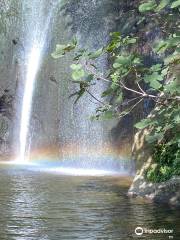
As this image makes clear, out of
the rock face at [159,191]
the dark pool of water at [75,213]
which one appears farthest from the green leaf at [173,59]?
the rock face at [159,191]

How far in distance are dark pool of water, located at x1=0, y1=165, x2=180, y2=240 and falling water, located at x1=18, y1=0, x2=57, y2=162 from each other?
31.3ft

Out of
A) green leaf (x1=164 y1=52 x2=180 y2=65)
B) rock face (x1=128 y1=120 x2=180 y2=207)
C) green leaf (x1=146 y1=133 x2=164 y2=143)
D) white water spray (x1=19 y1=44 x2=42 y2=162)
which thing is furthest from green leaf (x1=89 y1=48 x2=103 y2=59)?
white water spray (x1=19 y1=44 x2=42 y2=162)

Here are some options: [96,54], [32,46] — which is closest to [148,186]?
[96,54]

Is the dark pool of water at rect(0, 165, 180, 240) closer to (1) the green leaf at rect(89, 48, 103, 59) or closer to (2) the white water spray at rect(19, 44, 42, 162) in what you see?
(1) the green leaf at rect(89, 48, 103, 59)

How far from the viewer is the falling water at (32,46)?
2095 centimetres

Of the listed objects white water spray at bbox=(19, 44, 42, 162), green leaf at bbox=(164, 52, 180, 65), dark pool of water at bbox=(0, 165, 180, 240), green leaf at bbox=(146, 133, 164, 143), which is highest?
white water spray at bbox=(19, 44, 42, 162)

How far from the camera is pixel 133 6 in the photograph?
65.4ft

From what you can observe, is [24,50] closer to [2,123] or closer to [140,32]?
[2,123]

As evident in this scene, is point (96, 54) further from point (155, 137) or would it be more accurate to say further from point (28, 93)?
point (28, 93)

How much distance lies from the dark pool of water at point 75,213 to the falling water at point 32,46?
9550 mm

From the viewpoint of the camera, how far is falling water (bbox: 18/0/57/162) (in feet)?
68.7

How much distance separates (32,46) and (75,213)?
1527cm

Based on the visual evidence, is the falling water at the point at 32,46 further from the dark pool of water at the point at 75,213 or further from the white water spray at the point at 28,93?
the dark pool of water at the point at 75,213

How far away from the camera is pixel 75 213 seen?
7.95m
